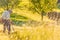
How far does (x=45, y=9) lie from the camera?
31172mm

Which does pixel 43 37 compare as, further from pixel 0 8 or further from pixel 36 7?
pixel 0 8

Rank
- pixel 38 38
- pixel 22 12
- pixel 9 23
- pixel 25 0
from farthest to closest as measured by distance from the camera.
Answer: pixel 22 12 < pixel 25 0 < pixel 9 23 < pixel 38 38

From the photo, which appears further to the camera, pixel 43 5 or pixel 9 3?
pixel 9 3

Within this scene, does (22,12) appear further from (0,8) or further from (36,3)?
(36,3)

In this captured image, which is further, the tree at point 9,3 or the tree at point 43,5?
the tree at point 9,3

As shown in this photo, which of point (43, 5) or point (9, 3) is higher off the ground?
point (9, 3)

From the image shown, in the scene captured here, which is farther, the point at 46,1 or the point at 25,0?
the point at 25,0

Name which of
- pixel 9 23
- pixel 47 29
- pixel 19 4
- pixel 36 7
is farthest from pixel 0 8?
pixel 47 29

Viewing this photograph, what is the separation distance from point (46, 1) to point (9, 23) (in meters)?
20.0

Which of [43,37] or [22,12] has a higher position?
[43,37]

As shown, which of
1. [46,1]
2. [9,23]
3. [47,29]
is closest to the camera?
[47,29]

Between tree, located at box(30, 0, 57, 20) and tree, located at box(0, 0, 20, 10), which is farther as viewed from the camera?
tree, located at box(0, 0, 20, 10)

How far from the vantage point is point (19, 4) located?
3584cm

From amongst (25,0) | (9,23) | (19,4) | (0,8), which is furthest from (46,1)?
(9,23)
